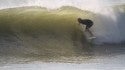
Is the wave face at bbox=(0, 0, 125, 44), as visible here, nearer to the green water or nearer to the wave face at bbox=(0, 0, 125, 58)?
the wave face at bbox=(0, 0, 125, 58)

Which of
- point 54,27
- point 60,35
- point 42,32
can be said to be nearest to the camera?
point 60,35

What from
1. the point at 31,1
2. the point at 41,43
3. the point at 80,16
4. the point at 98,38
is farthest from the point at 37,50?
the point at 31,1

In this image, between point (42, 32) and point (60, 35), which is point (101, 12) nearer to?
point (60, 35)

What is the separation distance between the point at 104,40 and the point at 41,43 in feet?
8.57

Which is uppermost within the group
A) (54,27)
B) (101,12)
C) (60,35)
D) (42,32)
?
(101,12)

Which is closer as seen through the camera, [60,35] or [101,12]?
[60,35]

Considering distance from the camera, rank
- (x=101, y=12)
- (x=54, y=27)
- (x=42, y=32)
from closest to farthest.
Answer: (x=42, y=32), (x=54, y=27), (x=101, y=12)

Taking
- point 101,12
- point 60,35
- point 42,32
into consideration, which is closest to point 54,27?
point 42,32

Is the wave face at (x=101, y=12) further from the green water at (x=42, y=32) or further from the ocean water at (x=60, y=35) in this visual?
the green water at (x=42, y=32)

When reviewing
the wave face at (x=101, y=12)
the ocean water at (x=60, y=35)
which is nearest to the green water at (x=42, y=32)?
the ocean water at (x=60, y=35)

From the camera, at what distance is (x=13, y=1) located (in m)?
23.7

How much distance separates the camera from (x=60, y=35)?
16.9 m

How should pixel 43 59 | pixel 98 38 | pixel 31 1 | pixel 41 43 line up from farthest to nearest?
pixel 31 1
pixel 98 38
pixel 41 43
pixel 43 59

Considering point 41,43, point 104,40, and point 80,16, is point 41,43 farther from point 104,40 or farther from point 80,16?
point 80,16
